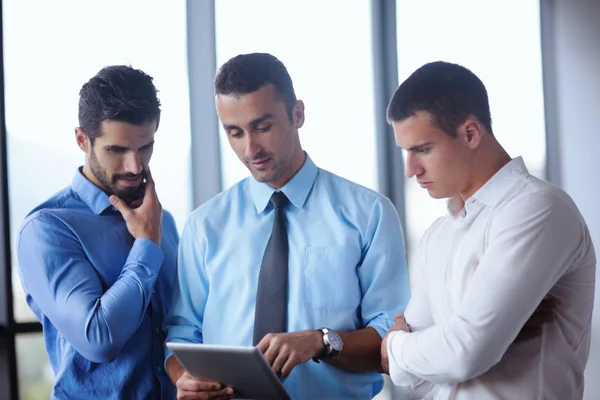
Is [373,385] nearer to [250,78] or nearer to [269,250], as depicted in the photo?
[269,250]

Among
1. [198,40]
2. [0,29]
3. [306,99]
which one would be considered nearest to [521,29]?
[306,99]

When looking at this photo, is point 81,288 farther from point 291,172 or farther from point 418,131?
point 418,131

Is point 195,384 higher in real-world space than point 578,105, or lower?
lower

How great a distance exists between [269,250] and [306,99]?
2.14 meters

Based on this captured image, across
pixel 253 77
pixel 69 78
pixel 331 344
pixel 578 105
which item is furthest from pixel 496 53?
pixel 331 344

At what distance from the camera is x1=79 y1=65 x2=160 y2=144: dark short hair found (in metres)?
2.31

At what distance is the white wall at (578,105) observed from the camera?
4.40 m

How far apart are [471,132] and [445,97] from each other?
11 centimetres

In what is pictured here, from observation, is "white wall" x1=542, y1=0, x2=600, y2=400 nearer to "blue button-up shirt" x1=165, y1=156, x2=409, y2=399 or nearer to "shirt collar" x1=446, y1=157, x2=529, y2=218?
"blue button-up shirt" x1=165, y1=156, x2=409, y2=399

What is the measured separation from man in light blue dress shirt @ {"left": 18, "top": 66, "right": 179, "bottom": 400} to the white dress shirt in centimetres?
83

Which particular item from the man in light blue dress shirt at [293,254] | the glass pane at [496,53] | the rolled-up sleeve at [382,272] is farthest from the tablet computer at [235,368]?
the glass pane at [496,53]

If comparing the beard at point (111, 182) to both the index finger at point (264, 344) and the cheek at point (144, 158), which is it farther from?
the index finger at point (264, 344)

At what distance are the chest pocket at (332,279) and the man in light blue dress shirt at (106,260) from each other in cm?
47

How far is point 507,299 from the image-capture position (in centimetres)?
156
